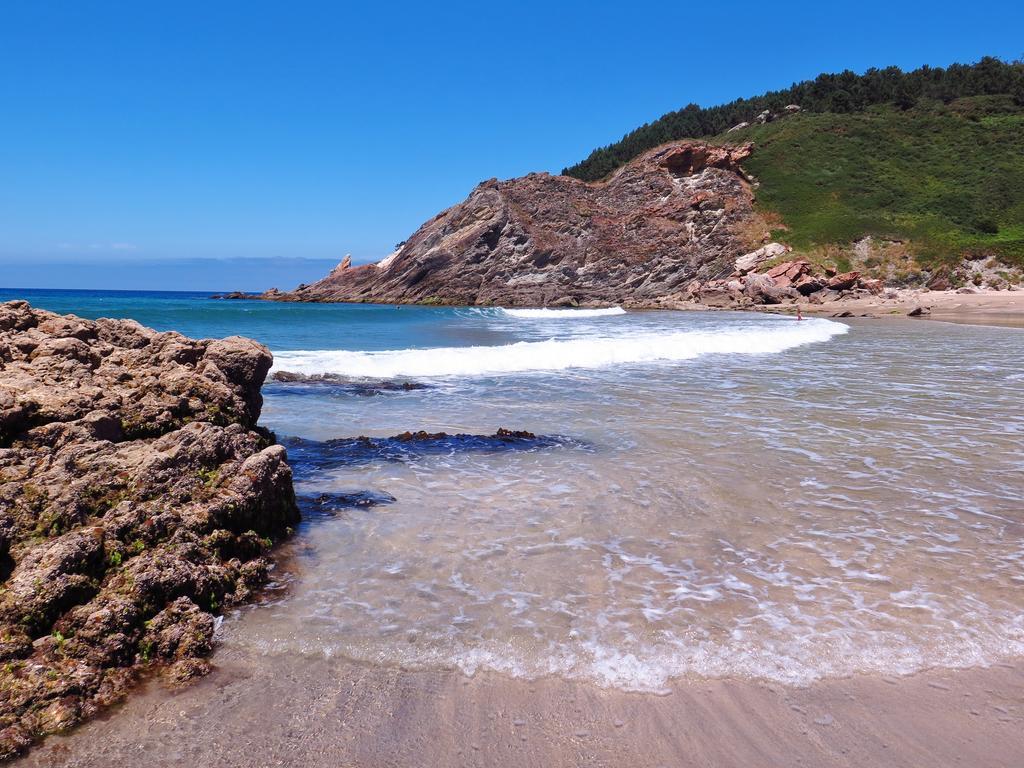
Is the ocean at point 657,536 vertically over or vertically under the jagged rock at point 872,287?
under

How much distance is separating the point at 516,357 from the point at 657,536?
11952mm

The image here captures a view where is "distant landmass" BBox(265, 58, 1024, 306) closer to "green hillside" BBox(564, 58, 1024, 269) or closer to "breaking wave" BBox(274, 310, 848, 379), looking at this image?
"green hillside" BBox(564, 58, 1024, 269)

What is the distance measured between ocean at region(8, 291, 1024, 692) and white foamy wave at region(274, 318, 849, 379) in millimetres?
3895

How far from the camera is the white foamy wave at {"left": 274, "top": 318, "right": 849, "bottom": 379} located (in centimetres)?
1512

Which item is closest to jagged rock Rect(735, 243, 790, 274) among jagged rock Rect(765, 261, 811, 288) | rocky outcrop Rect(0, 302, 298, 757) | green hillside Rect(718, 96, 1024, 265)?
green hillside Rect(718, 96, 1024, 265)

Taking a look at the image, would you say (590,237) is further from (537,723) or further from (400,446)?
(537,723)

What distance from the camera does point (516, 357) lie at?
16.6 metres

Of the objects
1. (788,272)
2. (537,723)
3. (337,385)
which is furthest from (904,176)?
(537,723)

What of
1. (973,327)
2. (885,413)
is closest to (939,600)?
(885,413)

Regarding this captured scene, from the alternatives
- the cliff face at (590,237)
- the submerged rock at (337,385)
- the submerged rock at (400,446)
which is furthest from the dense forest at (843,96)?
the submerged rock at (400,446)

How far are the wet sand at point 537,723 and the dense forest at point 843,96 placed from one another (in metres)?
76.1

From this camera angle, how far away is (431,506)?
5.55 meters

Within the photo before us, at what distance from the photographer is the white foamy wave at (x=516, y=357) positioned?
1512cm

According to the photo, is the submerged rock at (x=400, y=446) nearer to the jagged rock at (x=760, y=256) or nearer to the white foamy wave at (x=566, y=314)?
the white foamy wave at (x=566, y=314)
